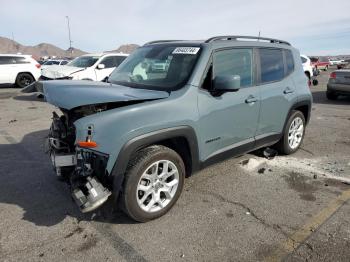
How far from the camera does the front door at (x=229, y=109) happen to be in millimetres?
3663

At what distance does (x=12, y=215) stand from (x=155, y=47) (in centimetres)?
271

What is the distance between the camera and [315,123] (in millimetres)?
8250

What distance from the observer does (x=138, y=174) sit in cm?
312

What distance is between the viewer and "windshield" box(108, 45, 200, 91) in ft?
12.1

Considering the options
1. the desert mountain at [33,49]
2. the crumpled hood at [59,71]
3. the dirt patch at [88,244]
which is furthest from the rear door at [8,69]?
the desert mountain at [33,49]

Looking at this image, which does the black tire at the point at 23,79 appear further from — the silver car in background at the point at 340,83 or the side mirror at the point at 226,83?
the side mirror at the point at 226,83

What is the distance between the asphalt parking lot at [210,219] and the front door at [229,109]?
61 centimetres

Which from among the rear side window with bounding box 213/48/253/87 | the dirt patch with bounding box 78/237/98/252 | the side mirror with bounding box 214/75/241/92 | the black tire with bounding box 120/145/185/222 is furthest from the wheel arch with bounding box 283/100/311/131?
the dirt patch with bounding box 78/237/98/252

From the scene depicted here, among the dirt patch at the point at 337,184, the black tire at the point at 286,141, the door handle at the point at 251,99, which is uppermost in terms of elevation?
the door handle at the point at 251,99

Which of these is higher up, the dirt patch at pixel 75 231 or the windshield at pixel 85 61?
the windshield at pixel 85 61

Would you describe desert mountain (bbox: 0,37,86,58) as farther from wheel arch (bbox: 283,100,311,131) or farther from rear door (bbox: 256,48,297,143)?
rear door (bbox: 256,48,297,143)

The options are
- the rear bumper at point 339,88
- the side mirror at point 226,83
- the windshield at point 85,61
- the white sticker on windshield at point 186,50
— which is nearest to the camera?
the side mirror at point 226,83

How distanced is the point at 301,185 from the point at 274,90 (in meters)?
1.38

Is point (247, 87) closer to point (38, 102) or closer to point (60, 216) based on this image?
point (60, 216)
